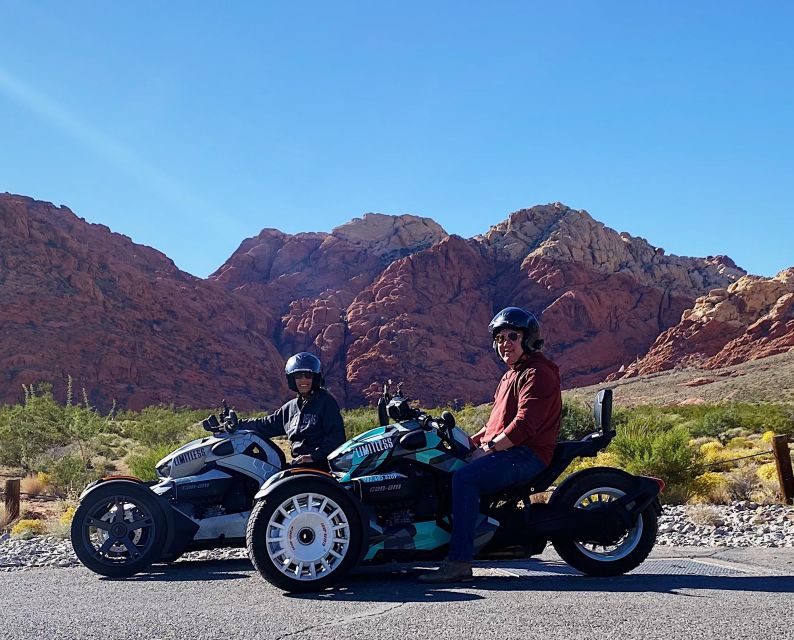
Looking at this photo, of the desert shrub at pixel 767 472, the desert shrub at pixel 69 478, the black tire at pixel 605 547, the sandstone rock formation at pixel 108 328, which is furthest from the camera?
the sandstone rock formation at pixel 108 328

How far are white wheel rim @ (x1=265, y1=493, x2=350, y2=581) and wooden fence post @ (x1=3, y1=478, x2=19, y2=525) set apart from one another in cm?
717

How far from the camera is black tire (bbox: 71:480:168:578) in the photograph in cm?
614

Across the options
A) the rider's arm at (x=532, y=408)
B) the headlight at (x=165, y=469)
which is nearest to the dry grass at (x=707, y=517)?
the rider's arm at (x=532, y=408)

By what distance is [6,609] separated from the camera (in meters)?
4.73

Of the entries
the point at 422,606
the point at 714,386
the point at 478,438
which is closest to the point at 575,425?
the point at 478,438

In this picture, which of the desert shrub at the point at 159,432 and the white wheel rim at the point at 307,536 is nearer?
the white wheel rim at the point at 307,536

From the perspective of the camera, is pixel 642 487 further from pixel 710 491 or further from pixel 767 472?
pixel 767 472

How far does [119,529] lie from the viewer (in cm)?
628

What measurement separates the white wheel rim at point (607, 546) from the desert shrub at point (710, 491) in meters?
5.25

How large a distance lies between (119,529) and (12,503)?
550 cm

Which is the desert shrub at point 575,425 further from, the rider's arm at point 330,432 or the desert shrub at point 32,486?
the rider's arm at point 330,432

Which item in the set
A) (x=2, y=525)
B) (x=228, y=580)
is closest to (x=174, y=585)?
(x=228, y=580)

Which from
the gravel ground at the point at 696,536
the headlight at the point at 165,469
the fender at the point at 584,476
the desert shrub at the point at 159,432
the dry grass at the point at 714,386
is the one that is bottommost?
the gravel ground at the point at 696,536

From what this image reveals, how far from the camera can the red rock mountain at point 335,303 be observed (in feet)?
244
